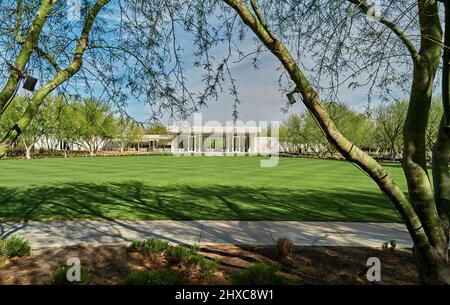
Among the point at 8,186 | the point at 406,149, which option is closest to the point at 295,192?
the point at 406,149

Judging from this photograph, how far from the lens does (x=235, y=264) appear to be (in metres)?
5.34

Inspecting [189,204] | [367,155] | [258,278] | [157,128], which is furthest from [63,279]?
[189,204]

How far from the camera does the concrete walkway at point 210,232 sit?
6.63 metres

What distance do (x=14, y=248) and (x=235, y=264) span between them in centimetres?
375

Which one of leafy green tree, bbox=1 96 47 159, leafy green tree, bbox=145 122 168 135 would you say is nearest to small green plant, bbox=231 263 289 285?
leafy green tree, bbox=145 122 168 135

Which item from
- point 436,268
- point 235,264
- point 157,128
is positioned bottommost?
point 235,264

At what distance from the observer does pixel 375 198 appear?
12852 millimetres

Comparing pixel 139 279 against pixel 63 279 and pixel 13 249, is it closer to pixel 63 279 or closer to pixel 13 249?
pixel 63 279

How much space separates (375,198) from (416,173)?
408 inches

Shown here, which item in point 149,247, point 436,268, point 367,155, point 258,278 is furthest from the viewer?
point 149,247

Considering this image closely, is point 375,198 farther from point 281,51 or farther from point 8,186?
point 8,186

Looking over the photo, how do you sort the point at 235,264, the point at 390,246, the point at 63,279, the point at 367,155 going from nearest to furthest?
the point at 367,155 → the point at 63,279 → the point at 235,264 → the point at 390,246

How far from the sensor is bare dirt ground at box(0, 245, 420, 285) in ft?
15.5

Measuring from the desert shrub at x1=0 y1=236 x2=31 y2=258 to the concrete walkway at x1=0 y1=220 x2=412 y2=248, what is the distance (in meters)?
0.64
